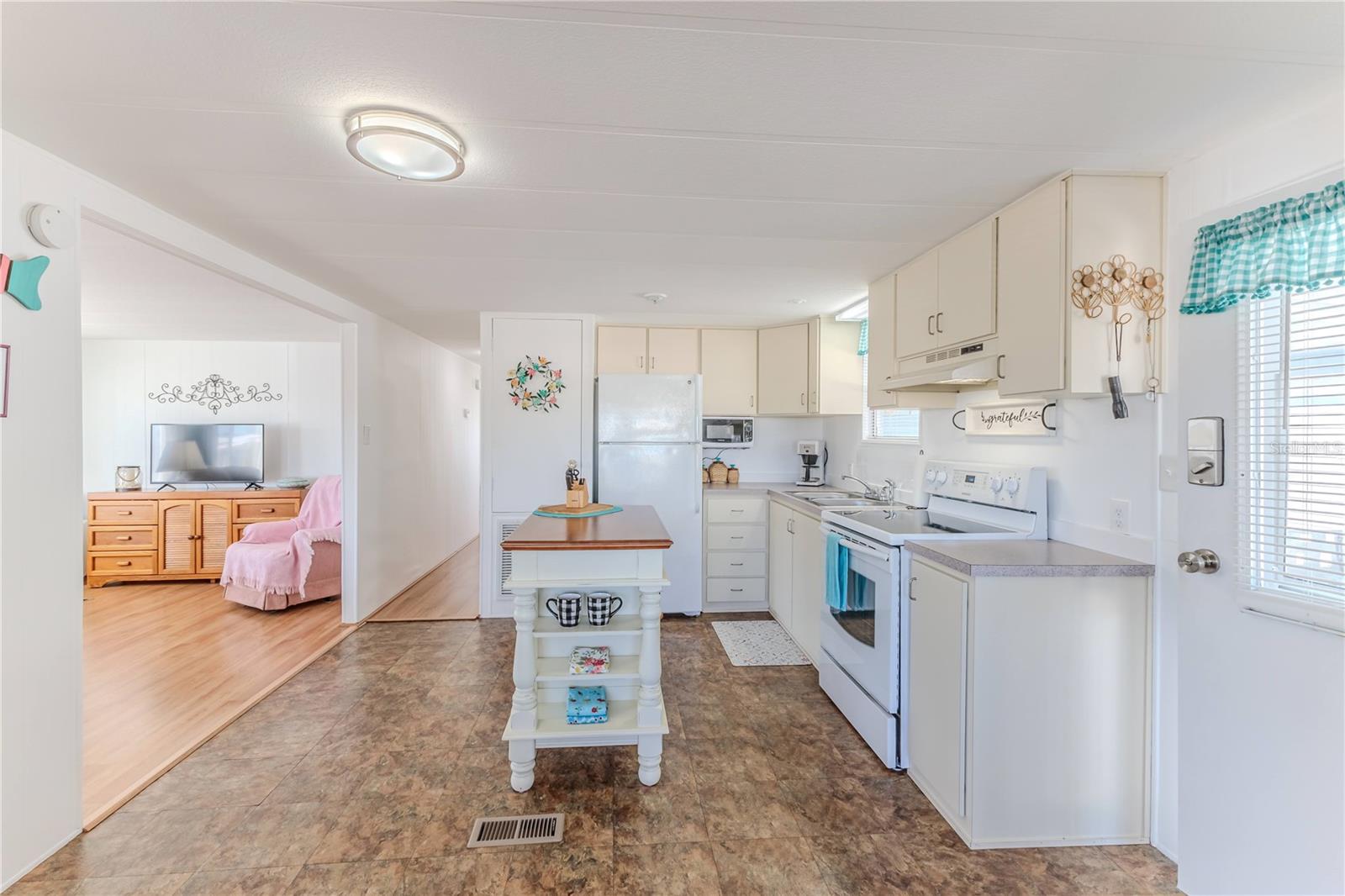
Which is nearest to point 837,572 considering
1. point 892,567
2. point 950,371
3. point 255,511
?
point 892,567

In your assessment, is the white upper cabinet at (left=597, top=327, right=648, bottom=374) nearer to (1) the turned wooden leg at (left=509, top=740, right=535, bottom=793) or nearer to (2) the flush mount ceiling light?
(2) the flush mount ceiling light

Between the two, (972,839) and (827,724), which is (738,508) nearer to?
(827,724)

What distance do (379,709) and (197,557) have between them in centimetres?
356

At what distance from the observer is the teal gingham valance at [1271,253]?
1291 mm

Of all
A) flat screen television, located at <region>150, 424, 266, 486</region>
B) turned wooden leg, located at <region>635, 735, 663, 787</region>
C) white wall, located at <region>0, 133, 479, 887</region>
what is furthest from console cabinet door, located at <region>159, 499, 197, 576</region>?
turned wooden leg, located at <region>635, 735, 663, 787</region>

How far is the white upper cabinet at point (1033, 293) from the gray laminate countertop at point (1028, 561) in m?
0.57

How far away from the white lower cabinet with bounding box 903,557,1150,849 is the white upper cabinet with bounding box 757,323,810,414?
2488 millimetres

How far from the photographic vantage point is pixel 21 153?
1.69 meters

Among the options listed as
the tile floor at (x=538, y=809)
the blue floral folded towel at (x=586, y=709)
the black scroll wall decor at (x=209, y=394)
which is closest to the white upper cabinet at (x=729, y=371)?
the tile floor at (x=538, y=809)

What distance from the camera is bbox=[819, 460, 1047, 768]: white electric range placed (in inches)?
87.6

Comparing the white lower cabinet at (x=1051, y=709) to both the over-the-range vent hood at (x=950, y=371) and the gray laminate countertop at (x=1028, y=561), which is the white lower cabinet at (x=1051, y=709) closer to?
the gray laminate countertop at (x=1028, y=561)

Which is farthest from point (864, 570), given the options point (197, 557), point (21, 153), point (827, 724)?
point (197, 557)

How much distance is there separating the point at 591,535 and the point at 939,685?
4.53 feet

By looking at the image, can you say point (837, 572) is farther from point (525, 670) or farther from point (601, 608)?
point (525, 670)
